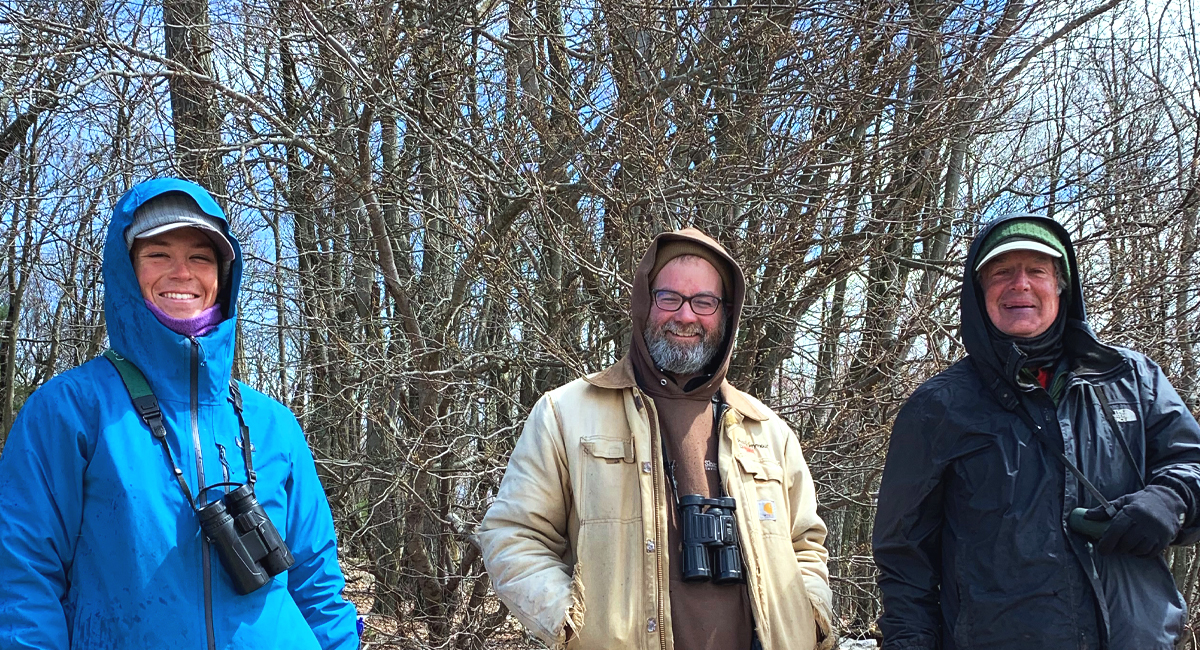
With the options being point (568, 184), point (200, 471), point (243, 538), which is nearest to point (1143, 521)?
point (243, 538)

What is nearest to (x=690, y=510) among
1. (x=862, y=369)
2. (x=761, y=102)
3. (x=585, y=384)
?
(x=585, y=384)

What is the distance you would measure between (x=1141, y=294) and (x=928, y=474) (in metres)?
3.86

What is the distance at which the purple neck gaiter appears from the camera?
2.25 meters

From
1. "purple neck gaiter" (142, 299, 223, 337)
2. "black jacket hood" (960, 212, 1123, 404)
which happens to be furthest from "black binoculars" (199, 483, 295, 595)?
"black jacket hood" (960, 212, 1123, 404)

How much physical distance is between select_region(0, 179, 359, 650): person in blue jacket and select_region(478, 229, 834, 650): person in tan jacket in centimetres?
56

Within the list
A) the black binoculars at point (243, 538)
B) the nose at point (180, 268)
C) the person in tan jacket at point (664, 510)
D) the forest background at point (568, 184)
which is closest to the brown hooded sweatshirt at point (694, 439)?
the person in tan jacket at point (664, 510)

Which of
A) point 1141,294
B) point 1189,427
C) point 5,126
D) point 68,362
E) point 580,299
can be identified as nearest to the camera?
point 1189,427

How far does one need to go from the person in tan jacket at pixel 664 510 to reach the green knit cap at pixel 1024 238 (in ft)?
2.70

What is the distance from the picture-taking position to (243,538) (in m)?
2.12

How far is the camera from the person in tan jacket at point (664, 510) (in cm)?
257

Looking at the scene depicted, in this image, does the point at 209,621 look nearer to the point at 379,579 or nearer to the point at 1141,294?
the point at 379,579

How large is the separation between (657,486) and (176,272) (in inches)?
54.8

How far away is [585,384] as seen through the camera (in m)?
2.90

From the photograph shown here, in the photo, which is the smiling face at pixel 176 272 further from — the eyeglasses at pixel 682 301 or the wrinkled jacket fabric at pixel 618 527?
the eyeglasses at pixel 682 301
